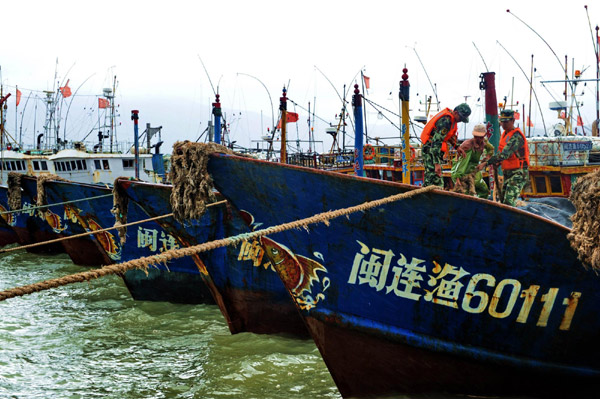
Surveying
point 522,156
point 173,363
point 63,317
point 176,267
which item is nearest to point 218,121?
point 176,267

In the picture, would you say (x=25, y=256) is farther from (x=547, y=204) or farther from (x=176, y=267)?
(x=547, y=204)

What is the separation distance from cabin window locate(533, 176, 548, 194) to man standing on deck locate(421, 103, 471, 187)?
6.59 metres

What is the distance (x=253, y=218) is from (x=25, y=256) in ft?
48.1

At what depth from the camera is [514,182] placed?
6.72 meters

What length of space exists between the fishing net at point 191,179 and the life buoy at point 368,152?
47.7ft

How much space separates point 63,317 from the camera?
32.6 ft

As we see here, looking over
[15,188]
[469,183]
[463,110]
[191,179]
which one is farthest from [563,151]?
[15,188]

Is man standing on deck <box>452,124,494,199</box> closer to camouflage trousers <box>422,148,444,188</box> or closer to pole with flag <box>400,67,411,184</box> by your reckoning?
camouflage trousers <box>422,148,444,188</box>

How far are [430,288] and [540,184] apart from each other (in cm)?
813

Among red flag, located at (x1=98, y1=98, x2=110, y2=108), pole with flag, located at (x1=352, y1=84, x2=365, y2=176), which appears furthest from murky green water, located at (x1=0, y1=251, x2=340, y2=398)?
red flag, located at (x1=98, y1=98, x2=110, y2=108)

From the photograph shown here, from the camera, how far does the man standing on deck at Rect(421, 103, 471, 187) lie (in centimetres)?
593

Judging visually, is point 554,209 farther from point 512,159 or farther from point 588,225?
point 588,225

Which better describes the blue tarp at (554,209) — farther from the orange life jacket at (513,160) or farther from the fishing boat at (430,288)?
the fishing boat at (430,288)

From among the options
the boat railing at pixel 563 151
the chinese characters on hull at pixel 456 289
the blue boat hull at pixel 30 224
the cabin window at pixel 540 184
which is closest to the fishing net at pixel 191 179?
the chinese characters on hull at pixel 456 289
